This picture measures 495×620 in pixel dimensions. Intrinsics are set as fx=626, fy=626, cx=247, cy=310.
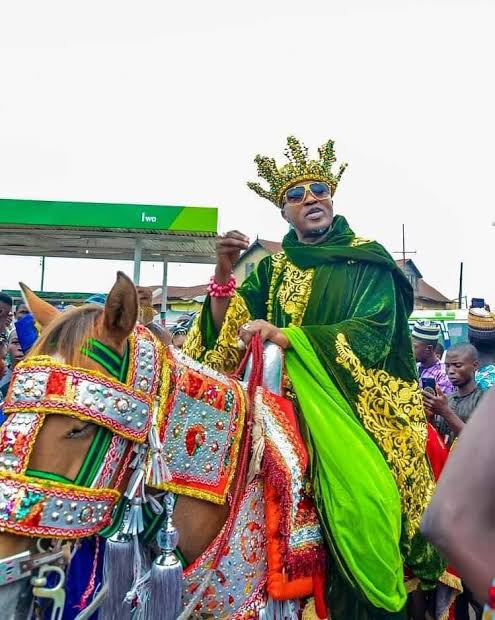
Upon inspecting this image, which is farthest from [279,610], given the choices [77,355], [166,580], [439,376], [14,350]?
[439,376]

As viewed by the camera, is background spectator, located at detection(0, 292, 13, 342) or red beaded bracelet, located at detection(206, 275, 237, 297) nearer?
red beaded bracelet, located at detection(206, 275, 237, 297)

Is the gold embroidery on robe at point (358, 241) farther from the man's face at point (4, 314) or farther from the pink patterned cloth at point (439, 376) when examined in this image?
the pink patterned cloth at point (439, 376)

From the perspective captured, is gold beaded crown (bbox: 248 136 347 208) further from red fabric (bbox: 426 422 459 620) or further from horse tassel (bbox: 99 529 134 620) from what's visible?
horse tassel (bbox: 99 529 134 620)

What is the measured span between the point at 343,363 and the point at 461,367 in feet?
9.93

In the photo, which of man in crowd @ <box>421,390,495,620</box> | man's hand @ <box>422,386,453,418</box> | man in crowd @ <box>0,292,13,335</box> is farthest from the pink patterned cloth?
man in crowd @ <box>421,390,495,620</box>

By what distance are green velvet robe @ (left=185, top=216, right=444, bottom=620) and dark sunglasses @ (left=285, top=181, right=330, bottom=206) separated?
0.16m

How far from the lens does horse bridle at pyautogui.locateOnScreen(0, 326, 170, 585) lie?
5.60ft

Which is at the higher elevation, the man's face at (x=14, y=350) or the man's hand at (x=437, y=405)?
the man's face at (x=14, y=350)

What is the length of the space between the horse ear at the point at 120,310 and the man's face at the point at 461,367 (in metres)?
4.22

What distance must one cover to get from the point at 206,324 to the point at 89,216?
18810 mm

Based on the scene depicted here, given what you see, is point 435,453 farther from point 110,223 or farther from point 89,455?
point 110,223

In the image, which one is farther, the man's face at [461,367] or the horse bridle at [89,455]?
the man's face at [461,367]

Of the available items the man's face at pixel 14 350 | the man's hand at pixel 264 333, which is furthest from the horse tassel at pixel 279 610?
the man's face at pixel 14 350

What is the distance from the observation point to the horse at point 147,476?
1.76 m
